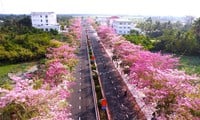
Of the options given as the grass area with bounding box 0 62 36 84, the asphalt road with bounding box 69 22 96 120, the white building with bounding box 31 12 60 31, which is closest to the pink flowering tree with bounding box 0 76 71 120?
the asphalt road with bounding box 69 22 96 120

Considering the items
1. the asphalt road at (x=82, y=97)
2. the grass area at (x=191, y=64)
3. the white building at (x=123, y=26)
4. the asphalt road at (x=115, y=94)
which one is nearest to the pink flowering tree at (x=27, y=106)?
the asphalt road at (x=82, y=97)

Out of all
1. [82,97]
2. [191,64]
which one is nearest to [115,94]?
[82,97]

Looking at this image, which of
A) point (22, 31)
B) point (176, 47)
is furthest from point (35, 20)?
point (176, 47)

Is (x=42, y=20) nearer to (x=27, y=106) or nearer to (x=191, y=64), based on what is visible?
(x=191, y=64)

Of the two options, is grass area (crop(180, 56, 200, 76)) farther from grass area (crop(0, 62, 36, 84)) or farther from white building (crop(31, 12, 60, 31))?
white building (crop(31, 12, 60, 31))

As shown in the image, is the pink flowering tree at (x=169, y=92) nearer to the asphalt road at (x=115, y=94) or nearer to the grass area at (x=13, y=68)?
the asphalt road at (x=115, y=94)
